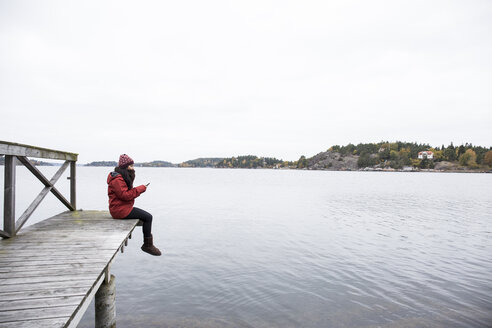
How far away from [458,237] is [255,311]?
15001 mm

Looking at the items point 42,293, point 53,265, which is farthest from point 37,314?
point 53,265

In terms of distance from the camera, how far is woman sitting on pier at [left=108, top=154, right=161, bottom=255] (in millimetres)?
7988

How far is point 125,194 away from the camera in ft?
26.6

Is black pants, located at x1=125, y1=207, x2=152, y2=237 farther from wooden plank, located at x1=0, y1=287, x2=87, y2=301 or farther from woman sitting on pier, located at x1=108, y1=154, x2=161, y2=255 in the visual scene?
wooden plank, located at x1=0, y1=287, x2=87, y2=301

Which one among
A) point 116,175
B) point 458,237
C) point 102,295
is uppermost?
point 116,175

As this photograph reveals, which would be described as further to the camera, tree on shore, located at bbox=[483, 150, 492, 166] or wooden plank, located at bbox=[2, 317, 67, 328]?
tree on shore, located at bbox=[483, 150, 492, 166]

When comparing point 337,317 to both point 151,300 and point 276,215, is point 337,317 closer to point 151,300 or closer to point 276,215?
point 151,300

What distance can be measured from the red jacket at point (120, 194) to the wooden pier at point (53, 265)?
305mm

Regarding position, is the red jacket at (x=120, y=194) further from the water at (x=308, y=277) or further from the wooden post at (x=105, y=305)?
the water at (x=308, y=277)

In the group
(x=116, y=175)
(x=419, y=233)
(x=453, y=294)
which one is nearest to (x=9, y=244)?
(x=116, y=175)

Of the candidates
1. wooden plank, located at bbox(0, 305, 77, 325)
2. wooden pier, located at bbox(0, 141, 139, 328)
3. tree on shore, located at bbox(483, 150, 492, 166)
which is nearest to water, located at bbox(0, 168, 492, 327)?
wooden pier, located at bbox(0, 141, 139, 328)

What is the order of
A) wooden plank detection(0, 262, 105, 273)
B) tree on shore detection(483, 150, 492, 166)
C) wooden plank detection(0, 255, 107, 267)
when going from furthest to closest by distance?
tree on shore detection(483, 150, 492, 166) → wooden plank detection(0, 255, 107, 267) → wooden plank detection(0, 262, 105, 273)

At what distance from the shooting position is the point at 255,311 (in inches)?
316

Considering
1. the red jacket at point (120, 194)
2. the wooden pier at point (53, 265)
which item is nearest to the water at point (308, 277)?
the wooden pier at point (53, 265)
